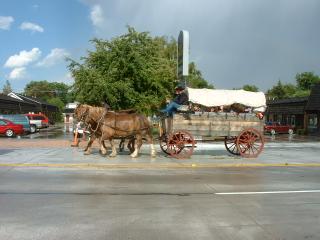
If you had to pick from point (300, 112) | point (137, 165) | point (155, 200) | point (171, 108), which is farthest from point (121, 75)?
point (300, 112)

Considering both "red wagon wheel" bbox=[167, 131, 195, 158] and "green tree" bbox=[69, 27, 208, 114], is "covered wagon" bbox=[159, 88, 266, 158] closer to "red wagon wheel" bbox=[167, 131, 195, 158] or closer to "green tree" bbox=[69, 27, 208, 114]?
"red wagon wheel" bbox=[167, 131, 195, 158]

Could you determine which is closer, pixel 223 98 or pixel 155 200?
pixel 155 200

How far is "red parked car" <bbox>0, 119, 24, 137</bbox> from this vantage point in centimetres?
3778

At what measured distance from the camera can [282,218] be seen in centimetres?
817

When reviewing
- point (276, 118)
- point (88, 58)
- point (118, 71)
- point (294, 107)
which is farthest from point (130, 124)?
point (276, 118)

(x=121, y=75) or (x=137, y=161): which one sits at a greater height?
(x=121, y=75)

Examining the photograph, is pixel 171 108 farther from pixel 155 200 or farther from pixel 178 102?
pixel 155 200

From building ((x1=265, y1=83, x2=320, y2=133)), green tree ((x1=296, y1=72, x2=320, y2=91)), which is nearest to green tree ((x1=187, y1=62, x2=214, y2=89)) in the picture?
building ((x1=265, y1=83, x2=320, y2=133))

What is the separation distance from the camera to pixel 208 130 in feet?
60.1

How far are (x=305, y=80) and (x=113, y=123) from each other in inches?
3705

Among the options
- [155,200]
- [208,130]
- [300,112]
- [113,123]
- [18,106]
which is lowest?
[155,200]

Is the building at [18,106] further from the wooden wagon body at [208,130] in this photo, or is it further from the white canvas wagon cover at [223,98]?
the white canvas wagon cover at [223,98]

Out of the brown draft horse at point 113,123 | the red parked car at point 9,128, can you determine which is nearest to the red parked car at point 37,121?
the red parked car at point 9,128

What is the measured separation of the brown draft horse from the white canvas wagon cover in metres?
2.20
